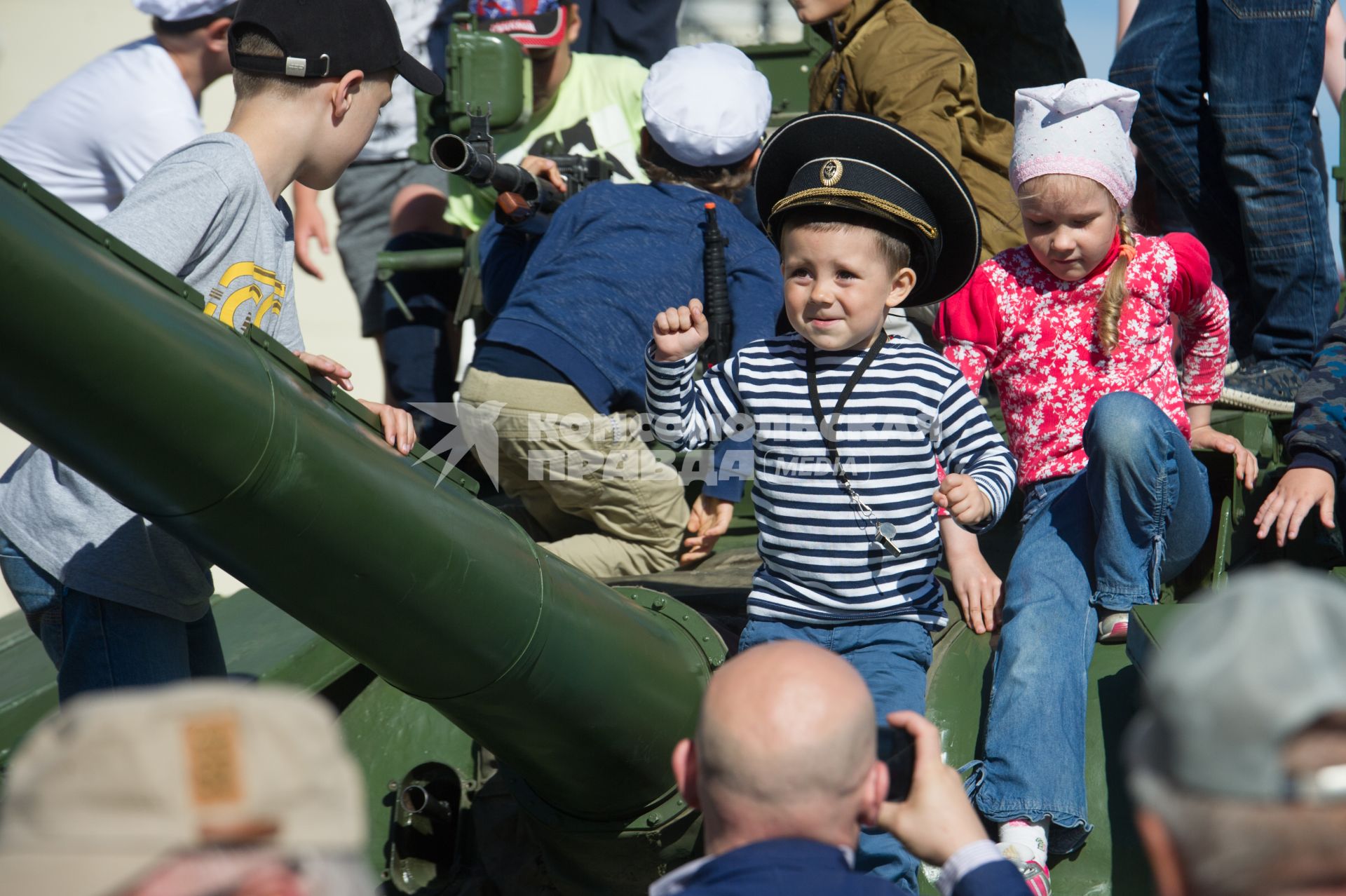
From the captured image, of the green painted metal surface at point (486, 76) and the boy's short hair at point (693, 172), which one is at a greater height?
the boy's short hair at point (693, 172)

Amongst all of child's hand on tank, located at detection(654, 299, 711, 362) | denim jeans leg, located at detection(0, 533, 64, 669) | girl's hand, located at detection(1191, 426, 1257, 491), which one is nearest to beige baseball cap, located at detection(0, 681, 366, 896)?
denim jeans leg, located at detection(0, 533, 64, 669)

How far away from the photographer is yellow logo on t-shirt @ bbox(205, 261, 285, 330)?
2.61m

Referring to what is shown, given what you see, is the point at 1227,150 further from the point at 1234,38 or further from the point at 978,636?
the point at 978,636

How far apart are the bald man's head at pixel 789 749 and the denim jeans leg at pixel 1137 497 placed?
4.44ft

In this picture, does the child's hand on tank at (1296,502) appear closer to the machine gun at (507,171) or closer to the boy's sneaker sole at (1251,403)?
the boy's sneaker sole at (1251,403)

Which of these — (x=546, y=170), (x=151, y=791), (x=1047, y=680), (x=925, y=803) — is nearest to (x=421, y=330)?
(x=546, y=170)

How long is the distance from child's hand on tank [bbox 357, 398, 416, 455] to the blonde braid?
1385 millimetres

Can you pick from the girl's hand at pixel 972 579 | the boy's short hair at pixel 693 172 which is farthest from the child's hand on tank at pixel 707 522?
the boy's short hair at pixel 693 172

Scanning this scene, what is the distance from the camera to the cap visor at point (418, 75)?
2.96 m

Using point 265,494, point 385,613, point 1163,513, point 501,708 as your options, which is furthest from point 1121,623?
point 265,494

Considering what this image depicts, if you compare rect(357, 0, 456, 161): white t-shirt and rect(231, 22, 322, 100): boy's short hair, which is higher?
rect(231, 22, 322, 100): boy's short hair

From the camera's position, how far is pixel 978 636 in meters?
3.14

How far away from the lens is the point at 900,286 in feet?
9.84

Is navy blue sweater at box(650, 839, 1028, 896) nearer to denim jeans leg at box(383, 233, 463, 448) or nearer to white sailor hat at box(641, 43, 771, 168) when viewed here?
white sailor hat at box(641, 43, 771, 168)
